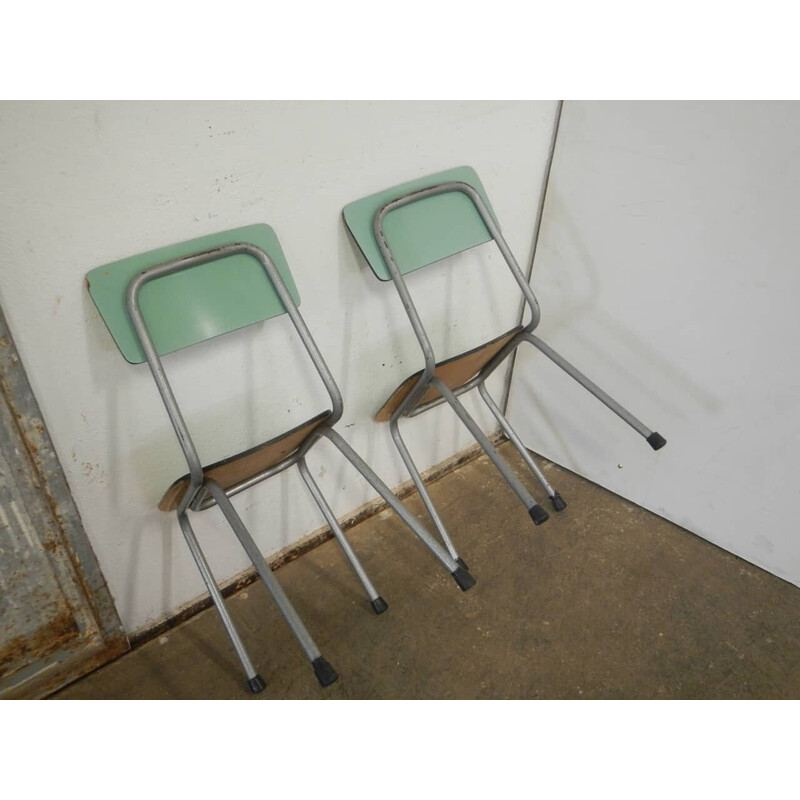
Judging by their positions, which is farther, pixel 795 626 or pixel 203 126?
pixel 795 626

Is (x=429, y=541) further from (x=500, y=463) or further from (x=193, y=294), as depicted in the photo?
(x=193, y=294)

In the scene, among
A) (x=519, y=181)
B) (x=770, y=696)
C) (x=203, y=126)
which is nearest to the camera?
(x=203, y=126)

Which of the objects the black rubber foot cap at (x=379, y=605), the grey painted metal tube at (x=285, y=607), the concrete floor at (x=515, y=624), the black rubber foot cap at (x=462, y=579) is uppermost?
the grey painted metal tube at (x=285, y=607)

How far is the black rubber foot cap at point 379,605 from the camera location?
1.61 metres

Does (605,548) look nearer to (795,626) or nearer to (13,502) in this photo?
(795,626)

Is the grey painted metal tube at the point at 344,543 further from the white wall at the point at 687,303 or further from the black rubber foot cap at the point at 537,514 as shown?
the white wall at the point at 687,303

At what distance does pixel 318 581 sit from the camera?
5.83ft

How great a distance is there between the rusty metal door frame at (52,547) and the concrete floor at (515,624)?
2.9 inches

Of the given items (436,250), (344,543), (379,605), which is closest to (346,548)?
(344,543)

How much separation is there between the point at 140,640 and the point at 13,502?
0.57m

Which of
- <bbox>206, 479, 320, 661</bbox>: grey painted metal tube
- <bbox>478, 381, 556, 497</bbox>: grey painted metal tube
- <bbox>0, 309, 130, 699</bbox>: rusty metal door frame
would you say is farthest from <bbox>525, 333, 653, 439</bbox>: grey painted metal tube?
<bbox>0, 309, 130, 699</bbox>: rusty metal door frame

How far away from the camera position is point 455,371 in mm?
1626

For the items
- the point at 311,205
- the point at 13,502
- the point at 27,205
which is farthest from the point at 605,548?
the point at 27,205

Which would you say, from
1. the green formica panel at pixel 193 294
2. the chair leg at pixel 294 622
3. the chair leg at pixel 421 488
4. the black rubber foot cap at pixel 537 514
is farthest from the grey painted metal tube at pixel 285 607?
the chair leg at pixel 421 488
